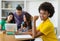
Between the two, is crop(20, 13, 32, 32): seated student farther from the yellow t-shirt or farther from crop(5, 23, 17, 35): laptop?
the yellow t-shirt

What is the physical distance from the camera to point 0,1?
5.25 meters

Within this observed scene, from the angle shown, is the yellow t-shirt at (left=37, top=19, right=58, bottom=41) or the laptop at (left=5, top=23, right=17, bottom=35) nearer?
the yellow t-shirt at (left=37, top=19, right=58, bottom=41)

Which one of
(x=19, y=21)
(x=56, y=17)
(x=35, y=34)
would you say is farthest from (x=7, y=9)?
(x=35, y=34)

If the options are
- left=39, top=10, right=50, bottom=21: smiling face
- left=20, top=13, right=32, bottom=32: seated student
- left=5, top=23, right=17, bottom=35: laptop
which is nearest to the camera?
left=39, top=10, right=50, bottom=21: smiling face

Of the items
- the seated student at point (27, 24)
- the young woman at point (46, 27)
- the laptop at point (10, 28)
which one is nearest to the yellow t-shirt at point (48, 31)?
the young woman at point (46, 27)

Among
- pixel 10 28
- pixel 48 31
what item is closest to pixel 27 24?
pixel 10 28

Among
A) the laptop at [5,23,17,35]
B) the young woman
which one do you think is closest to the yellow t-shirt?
the young woman

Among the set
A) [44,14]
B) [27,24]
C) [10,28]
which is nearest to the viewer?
[44,14]

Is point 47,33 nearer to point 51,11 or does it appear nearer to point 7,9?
Result: point 51,11

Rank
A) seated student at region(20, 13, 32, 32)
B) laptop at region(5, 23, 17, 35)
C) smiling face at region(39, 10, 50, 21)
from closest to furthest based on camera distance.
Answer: smiling face at region(39, 10, 50, 21) → laptop at region(5, 23, 17, 35) → seated student at region(20, 13, 32, 32)

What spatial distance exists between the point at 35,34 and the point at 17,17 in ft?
5.63

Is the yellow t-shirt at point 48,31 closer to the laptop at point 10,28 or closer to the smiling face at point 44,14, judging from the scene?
the smiling face at point 44,14

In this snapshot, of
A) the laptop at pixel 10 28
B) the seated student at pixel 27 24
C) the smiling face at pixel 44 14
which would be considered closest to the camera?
the smiling face at pixel 44 14

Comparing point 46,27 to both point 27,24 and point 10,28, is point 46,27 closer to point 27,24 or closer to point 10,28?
point 10,28
